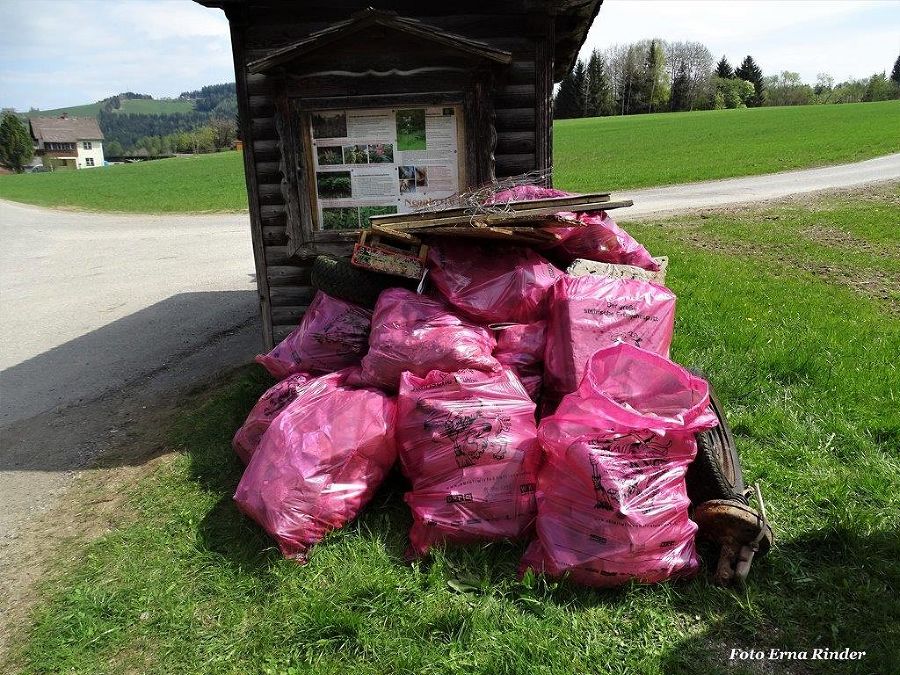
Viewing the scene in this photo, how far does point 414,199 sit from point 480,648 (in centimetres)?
331

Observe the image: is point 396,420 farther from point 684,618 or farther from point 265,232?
point 265,232

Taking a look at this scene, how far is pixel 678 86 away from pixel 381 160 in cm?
8282

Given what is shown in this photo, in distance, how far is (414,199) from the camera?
4953 millimetres

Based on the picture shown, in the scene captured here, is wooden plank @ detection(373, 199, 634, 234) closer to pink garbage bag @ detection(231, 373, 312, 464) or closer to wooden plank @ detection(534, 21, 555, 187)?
pink garbage bag @ detection(231, 373, 312, 464)

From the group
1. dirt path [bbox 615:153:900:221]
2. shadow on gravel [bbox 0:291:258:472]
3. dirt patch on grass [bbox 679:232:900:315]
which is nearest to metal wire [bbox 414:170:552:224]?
shadow on gravel [bbox 0:291:258:472]

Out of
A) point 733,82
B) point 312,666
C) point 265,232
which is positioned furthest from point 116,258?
point 733,82

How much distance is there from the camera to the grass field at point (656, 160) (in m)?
20.2

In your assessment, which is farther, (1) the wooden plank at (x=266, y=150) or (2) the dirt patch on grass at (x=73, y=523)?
(1) the wooden plank at (x=266, y=150)

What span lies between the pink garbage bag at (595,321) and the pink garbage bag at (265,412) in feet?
4.82

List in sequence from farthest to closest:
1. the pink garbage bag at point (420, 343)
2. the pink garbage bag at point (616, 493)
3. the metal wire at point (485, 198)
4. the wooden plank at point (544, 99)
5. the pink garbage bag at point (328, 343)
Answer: the wooden plank at point (544, 99), the pink garbage bag at point (328, 343), the metal wire at point (485, 198), the pink garbage bag at point (420, 343), the pink garbage bag at point (616, 493)

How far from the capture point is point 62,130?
110 metres

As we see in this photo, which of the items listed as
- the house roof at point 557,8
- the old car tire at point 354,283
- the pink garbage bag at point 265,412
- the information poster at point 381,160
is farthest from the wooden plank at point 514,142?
the pink garbage bag at point 265,412

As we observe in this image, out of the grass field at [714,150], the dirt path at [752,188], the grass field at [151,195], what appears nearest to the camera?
the dirt path at [752,188]

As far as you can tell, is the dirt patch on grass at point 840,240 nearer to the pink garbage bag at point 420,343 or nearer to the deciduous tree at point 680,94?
the pink garbage bag at point 420,343
